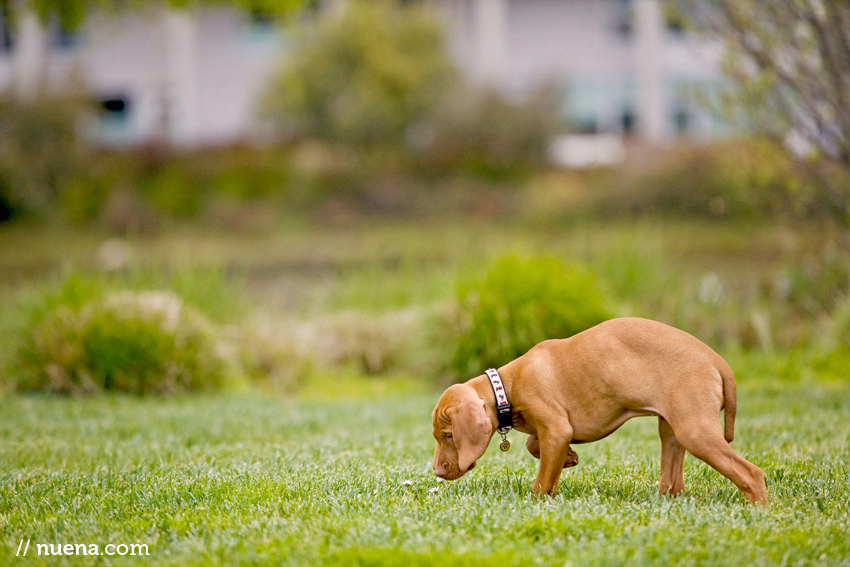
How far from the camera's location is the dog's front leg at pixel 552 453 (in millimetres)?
3586

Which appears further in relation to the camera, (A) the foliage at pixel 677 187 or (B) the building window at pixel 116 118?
(B) the building window at pixel 116 118

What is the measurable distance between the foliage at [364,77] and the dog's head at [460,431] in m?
21.0

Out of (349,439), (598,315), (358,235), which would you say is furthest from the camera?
Answer: (358,235)

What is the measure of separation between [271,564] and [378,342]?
7.11 metres

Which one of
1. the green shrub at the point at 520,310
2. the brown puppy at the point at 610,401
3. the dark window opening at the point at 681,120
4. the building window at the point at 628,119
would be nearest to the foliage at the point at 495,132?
the building window at the point at 628,119

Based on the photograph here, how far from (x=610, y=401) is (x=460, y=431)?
68cm

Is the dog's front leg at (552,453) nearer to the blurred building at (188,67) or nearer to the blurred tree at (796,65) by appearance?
the blurred tree at (796,65)

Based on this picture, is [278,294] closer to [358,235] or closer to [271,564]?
[358,235]

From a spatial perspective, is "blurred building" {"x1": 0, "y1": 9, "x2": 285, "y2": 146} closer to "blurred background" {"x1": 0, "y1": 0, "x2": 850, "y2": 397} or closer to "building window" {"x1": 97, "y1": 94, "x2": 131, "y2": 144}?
"building window" {"x1": 97, "y1": 94, "x2": 131, "y2": 144}

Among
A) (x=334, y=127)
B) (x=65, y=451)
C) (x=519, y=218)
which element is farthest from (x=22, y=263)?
(x=65, y=451)

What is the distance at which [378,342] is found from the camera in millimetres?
10016

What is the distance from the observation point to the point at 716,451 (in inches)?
132

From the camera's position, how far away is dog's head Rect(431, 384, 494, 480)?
3.60m

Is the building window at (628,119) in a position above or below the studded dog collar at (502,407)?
below
